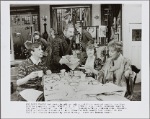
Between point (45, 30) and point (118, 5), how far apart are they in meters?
0.25

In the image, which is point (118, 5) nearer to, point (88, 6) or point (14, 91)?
point (88, 6)

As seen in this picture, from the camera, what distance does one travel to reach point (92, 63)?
905mm

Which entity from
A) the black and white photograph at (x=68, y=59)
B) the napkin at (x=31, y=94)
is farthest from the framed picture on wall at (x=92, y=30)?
the napkin at (x=31, y=94)

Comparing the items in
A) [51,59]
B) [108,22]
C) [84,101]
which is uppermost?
[108,22]

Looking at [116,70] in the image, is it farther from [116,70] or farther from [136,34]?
[136,34]

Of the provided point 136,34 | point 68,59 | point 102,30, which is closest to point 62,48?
point 68,59

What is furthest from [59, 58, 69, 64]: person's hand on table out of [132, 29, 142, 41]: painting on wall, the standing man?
[132, 29, 142, 41]: painting on wall

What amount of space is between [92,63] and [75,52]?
0.07 m

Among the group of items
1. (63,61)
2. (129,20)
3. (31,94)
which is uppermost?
(129,20)

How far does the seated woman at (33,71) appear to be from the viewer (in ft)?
2.96

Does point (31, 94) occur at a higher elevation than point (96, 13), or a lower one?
lower

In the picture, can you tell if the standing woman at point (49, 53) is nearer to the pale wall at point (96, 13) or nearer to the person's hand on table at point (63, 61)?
the person's hand on table at point (63, 61)
